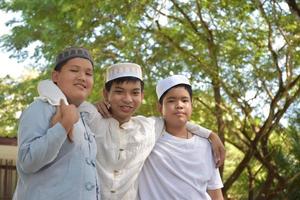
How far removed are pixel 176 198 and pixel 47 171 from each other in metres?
0.90

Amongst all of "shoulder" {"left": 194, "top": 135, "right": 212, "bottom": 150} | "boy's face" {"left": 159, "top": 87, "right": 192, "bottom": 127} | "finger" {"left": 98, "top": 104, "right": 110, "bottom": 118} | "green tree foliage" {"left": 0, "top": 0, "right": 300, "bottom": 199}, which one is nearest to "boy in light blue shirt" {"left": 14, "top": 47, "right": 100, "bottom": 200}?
"finger" {"left": 98, "top": 104, "right": 110, "bottom": 118}

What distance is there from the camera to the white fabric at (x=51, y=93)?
2469mm

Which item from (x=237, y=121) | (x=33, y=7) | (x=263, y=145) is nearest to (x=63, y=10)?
(x=33, y=7)

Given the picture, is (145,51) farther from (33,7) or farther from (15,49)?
(15,49)

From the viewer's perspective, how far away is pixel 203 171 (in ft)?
10.1

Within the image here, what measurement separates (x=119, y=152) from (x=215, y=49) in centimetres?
704

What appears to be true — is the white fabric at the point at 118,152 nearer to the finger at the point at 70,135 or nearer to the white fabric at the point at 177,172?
the white fabric at the point at 177,172

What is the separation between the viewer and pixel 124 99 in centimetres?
290

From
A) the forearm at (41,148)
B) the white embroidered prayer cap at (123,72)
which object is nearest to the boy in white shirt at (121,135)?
the white embroidered prayer cap at (123,72)

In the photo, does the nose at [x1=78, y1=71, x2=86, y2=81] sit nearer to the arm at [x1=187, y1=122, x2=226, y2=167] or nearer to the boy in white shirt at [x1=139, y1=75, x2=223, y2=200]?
the boy in white shirt at [x1=139, y1=75, x2=223, y2=200]

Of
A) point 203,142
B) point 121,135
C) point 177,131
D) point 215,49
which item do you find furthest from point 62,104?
point 215,49

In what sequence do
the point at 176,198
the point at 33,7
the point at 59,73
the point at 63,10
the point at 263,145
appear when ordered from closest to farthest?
the point at 59,73
the point at 176,198
the point at 63,10
the point at 33,7
the point at 263,145

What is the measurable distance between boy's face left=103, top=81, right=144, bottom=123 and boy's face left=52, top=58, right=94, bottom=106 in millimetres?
321

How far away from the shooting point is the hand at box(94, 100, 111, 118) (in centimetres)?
294
